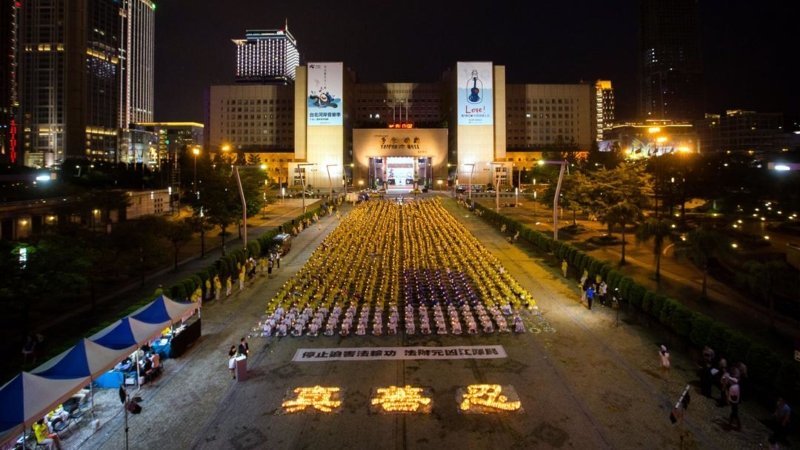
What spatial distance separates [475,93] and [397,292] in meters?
A: 105

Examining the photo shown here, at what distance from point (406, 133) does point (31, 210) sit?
93381mm

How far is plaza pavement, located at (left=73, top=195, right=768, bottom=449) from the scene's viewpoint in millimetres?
12820

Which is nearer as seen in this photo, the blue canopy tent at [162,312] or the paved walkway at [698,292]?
the blue canopy tent at [162,312]

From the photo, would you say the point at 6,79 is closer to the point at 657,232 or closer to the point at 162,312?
the point at 162,312

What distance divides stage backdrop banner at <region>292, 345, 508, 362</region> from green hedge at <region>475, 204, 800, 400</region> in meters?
6.00

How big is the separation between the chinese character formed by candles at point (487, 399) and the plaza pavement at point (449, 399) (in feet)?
1.01

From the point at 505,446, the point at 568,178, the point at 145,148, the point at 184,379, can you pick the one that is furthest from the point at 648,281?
the point at 145,148

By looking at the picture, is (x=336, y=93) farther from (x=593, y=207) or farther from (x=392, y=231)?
(x=593, y=207)

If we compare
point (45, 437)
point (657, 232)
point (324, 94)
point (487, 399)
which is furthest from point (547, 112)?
point (45, 437)

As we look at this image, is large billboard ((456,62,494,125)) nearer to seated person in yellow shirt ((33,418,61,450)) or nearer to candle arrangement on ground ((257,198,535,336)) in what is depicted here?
candle arrangement on ground ((257,198,535,336))

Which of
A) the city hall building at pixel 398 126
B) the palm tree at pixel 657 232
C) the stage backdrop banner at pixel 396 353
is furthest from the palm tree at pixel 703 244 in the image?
the city hall building at pixel 398 126

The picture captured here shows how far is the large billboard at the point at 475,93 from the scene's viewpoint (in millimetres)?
123812

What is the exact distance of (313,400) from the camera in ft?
49.1

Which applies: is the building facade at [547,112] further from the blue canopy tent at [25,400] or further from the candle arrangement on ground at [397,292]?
the blue canopy tent at [25,400]
